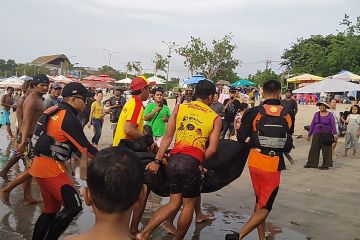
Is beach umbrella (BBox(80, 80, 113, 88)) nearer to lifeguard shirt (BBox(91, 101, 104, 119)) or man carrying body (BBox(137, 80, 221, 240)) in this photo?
lifeguard shirt (BBox(91, 101, 104, 119))

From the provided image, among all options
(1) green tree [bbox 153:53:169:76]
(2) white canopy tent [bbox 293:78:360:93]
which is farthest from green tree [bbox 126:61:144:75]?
(2) white canopy tent [bbox 293:78:360:93]

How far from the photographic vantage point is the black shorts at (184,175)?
4.83m

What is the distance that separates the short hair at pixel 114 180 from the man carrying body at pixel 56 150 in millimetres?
2318

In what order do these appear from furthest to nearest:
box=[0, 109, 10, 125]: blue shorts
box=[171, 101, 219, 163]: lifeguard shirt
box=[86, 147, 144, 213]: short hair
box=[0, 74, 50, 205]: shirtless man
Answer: box=[0, 109, 10, 125]: blue shorts
box=[0, 74, 50, 205]: shirtless man
box=[171, 101, 219, 163]: lifeguard shirt
box=[86, 147, 144, 213]: short hair

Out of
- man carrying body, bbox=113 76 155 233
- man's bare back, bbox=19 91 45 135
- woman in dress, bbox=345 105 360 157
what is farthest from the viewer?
woman in dress, bbox=345 105 360 157

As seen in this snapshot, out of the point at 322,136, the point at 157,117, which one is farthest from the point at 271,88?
the point at 322,136

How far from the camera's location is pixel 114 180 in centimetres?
207

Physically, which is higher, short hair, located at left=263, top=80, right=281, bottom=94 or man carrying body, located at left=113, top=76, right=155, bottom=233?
short hair, located at left=263, top=80, right=281, bottom=94

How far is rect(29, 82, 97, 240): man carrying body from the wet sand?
0.97 meters

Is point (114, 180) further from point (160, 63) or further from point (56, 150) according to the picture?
point (160, 63)

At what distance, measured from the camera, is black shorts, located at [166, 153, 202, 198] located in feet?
15.8

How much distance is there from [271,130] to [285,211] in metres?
2.41

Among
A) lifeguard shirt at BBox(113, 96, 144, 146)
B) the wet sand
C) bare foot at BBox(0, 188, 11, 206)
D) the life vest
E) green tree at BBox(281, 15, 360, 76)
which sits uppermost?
green tree at BBox(281, 15, 360, 76)

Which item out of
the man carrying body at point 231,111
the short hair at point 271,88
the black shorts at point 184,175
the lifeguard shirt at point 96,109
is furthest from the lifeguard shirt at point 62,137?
the man carrying body at point 231,111
